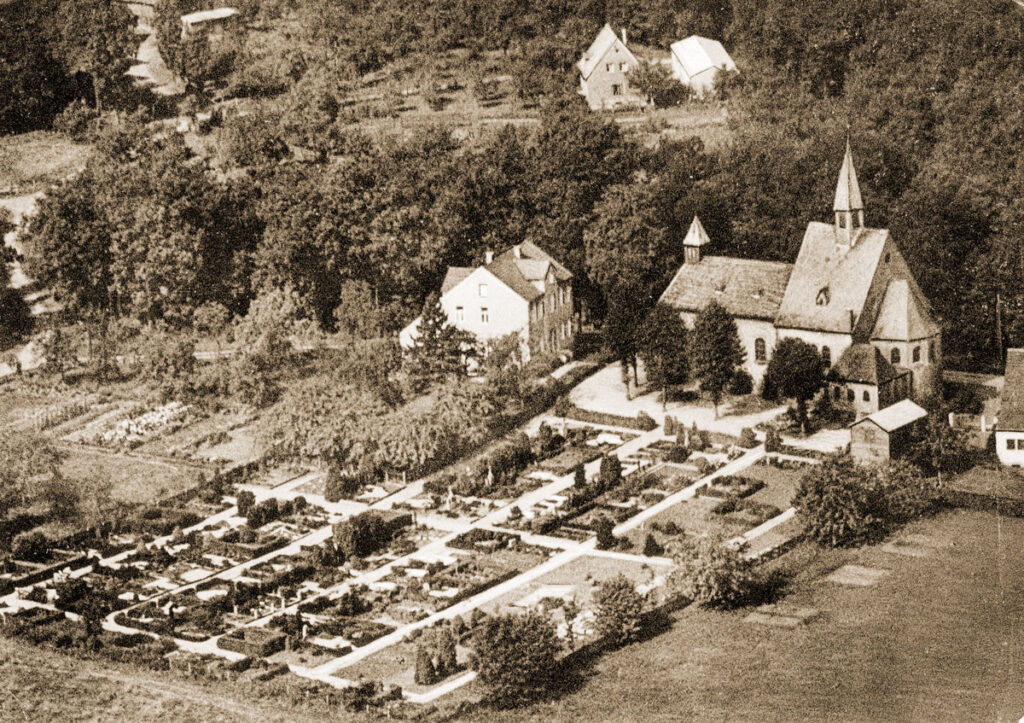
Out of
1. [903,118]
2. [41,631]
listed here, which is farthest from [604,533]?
[903,118]

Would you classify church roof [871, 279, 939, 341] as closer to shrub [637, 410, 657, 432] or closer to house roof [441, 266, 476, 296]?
shrub [637, 410, 657, 432]

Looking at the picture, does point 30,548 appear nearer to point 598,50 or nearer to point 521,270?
point 521,270

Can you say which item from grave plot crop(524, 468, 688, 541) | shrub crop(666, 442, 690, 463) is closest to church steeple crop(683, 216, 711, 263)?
shrub crop(666, 442, 690, 463)

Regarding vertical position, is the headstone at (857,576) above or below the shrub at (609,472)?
below

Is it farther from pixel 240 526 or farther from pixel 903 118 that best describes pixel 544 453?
pixel 903 118

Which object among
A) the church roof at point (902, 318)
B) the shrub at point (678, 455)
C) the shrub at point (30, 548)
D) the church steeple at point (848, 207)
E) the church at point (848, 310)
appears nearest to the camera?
the shrub at point (30, 548)

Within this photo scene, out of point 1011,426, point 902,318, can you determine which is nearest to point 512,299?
point 902,318

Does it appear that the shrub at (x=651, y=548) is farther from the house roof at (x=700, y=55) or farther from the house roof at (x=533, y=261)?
the house roof at (x=700, y=55)

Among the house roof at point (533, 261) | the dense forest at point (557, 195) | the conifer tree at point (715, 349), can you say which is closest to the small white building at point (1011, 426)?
the dense forest at point (557, 195)
